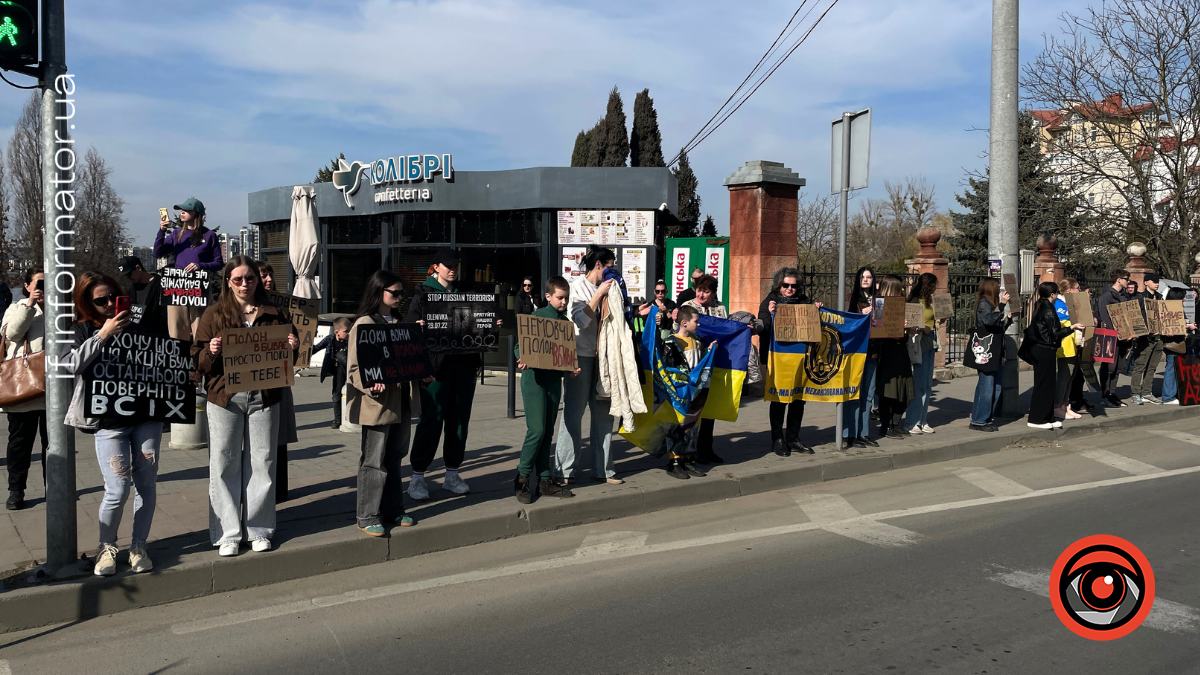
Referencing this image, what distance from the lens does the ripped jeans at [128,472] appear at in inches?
197

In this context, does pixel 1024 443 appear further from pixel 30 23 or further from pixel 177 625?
pixel 30 23

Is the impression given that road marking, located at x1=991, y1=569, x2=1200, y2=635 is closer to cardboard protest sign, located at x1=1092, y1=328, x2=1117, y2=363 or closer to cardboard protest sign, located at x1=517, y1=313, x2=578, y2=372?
cardboard protest sign, located at x1=517, y1=313, x2=578, y2=372

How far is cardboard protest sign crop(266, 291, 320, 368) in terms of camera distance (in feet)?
20.4

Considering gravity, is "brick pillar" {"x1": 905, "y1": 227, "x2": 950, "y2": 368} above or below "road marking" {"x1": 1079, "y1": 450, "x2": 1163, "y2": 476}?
above

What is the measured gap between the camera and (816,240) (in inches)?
1345

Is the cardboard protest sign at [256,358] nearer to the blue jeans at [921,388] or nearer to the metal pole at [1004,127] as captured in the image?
the blue jeans at [921,388]

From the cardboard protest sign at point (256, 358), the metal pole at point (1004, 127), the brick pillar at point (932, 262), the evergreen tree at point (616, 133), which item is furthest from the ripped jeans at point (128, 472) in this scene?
the evergreen tree at point (616, 133)

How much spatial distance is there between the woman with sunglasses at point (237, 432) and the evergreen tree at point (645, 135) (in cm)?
2925

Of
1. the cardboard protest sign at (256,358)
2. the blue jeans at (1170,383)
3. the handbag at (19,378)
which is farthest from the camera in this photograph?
the blue jeans at (1170,383)

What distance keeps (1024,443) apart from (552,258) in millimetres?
9615

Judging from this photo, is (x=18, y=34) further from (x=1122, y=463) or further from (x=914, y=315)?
(x=1122, y=463)

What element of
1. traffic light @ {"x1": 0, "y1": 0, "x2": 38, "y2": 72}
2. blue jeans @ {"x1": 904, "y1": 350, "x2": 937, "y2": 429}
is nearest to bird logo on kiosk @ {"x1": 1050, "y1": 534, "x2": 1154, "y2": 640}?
blue jeans @ {"x1": 904, "y1": 350, "x2": 937, "y2": 429}

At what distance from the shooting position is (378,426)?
586 centimetres

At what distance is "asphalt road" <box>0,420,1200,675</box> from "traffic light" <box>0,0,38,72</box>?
2.98 m
